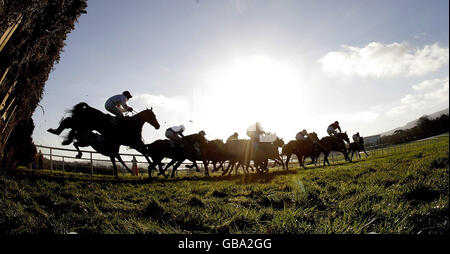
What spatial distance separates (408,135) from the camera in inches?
2046

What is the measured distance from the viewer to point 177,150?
38.3 ft

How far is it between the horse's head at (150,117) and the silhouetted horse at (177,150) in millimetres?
2915

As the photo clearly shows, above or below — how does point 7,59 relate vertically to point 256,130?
above

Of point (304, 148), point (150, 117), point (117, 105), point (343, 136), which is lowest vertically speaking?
point (304, 148)

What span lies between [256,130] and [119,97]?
8.50 metres

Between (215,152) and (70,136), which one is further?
(215,152)

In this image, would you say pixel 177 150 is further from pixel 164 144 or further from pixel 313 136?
pixel 313 136

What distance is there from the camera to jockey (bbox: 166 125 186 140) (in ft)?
40.5

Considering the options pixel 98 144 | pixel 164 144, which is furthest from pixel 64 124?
pixel 164 144

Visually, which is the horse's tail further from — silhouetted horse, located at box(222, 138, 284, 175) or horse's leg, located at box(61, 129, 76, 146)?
silhouetted horse, located at box(222, 138, 284, 175)

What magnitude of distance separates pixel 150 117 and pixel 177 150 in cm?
361

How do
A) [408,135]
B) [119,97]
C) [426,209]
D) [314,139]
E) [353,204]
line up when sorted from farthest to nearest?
[408,135], [314,139], [119,97], [353,204], [426,209]
